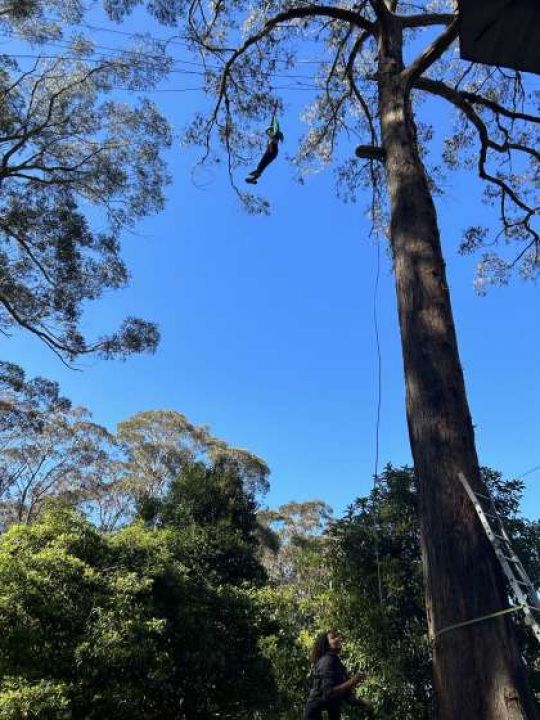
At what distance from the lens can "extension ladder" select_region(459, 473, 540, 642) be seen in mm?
2557

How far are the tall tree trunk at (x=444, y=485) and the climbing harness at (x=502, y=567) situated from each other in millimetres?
30

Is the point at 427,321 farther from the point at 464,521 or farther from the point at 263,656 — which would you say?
the point at 263,656

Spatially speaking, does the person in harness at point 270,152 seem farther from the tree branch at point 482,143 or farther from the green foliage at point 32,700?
the green foliage at point 32,700

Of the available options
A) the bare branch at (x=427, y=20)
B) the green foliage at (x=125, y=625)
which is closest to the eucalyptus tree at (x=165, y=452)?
the green foliage at (x=125, y=625)

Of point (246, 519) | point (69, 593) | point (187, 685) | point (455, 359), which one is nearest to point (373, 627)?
point (187, 685)

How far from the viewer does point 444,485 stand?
2.97 meters

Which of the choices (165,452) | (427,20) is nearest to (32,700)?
(427,20)

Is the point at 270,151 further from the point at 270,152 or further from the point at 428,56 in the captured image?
the point at 428,56

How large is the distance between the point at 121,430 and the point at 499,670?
2365 cm

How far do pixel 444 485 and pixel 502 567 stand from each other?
44 cm

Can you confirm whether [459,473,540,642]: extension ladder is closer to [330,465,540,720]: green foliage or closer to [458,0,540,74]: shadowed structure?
[458,0,540,74]: shadowed structure

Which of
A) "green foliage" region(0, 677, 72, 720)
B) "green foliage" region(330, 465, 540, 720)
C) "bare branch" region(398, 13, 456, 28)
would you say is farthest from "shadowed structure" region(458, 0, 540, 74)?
"green foliage" region(0, 677, 72, 720)

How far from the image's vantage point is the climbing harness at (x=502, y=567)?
8.27 ft

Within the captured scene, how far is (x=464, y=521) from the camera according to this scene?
9.29 feet
